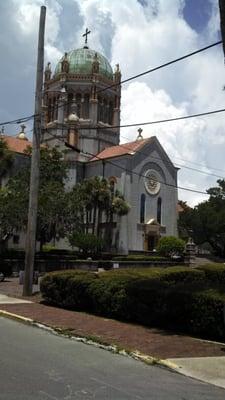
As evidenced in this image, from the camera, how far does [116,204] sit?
205ft

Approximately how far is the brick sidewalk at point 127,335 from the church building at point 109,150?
44.9m

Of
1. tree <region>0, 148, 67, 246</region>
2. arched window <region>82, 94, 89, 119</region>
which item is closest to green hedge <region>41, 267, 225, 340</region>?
tree <region>0, 148, 67, 246</region>

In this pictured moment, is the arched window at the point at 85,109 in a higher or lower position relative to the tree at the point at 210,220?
higher

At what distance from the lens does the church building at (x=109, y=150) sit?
67.5m

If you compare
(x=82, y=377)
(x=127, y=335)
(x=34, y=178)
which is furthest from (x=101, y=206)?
(x=82, y=377)

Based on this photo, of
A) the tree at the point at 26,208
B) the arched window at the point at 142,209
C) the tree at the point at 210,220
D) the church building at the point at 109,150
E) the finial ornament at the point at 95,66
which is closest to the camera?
the tree at the point at 26,208

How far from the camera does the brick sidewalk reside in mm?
10820

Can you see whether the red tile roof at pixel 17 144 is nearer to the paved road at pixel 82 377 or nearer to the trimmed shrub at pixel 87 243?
the trimmed shrub at pixel 87 243

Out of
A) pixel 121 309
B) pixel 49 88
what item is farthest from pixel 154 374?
pixel 49 88

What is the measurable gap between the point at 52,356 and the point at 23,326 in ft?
14.4

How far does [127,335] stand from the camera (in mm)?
12492

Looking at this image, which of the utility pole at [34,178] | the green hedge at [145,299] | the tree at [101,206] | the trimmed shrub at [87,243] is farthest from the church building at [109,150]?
the green hedge at [145,299]

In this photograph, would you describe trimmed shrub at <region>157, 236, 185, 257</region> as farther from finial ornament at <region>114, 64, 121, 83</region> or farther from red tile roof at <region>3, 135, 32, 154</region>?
finial ornament at <region>114, 64, 121, 83</region>

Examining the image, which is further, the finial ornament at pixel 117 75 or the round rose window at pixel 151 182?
the finial ornament at pixel 117 75
